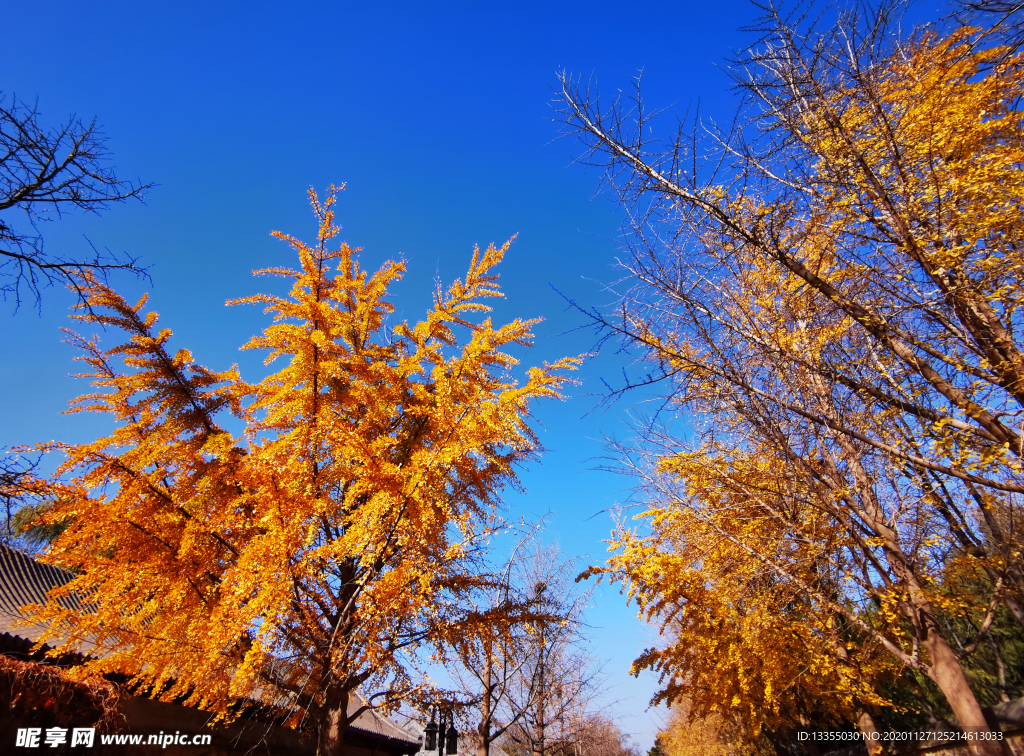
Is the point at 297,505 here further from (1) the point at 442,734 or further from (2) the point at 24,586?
(2) the point at 24,586

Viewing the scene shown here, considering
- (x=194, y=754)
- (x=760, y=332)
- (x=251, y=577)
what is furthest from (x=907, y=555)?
(x=194, y=754)

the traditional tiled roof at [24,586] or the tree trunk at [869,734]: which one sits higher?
the traditional tiled roof at [24,586]

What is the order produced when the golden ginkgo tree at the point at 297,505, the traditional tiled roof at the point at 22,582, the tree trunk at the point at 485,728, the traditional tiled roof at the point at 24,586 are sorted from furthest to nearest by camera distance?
the tree trunk at the point at 485,728, the traditional tiled roof at the point at 22,582, the traditional tiled roof at the point at 24,586, the golden ginkgo tree at the point at 297,505

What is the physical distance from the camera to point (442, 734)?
802cm

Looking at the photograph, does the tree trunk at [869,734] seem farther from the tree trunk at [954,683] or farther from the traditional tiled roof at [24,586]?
the traditional tiled roof at [24,586]

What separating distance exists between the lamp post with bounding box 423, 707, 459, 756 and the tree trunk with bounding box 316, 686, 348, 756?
1.18 meters

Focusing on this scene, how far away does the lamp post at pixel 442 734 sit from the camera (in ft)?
20.1

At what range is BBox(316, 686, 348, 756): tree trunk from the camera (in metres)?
5.36

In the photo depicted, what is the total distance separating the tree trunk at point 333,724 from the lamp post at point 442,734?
118 centimetres

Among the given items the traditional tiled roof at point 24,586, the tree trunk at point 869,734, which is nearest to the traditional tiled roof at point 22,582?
the traditional tiled roof at point 24,586

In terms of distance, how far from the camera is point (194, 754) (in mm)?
7059

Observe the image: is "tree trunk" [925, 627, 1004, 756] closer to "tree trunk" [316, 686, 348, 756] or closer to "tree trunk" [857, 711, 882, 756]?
"tree trunk" [857, 711, 882, 756]

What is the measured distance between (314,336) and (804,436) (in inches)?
222

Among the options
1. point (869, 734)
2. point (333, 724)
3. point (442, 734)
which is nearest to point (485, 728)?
point (442, 734)
